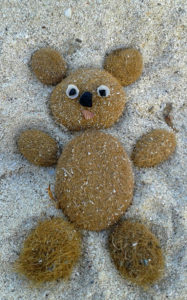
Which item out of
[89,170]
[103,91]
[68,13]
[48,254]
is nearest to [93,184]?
[89,170]

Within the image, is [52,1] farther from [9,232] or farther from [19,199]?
[9,232]

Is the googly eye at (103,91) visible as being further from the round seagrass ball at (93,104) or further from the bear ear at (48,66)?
the bear ear at (48,66)

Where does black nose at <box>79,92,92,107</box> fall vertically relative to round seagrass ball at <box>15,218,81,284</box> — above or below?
above

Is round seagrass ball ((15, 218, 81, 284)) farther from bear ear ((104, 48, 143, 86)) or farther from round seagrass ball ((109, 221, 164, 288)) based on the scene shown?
bear ear ((104, 48, 143, 86))

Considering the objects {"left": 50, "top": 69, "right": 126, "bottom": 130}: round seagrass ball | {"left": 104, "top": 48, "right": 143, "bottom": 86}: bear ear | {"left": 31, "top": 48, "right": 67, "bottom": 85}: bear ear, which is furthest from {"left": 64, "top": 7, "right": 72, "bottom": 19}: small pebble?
{"left": 50, "top": 69, "right": 126, "bottom": 130}: round seagrass ball

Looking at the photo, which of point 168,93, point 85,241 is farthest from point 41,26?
point 85,241

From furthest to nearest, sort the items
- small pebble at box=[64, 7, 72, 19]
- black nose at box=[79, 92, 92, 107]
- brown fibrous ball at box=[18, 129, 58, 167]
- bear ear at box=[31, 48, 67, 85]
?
small pebble at box=[64, 7, 72, 19]
bear ear at box=[31, 48, 67, 85]
brown fibrous ball at box=[18, 129, 58, 167]
black nose at box=[79, 92, 92, 107]

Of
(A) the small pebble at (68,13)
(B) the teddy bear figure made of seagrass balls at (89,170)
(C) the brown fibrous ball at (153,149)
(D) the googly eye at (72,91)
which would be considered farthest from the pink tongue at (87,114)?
(A) the small pebble at (68,13)

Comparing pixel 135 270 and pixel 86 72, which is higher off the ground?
pixel 86 72
